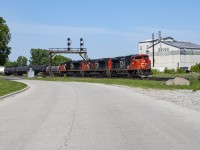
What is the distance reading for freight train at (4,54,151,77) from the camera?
51.0 m

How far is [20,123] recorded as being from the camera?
12180 mm

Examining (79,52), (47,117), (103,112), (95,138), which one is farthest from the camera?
(79,52)

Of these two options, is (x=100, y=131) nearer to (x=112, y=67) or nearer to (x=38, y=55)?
(x=112, y=67)

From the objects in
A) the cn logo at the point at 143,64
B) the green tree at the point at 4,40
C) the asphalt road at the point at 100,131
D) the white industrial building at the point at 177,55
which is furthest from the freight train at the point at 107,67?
the white industrial building at the point at 177,55

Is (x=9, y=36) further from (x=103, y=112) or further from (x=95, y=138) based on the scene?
(x=95, y=138)

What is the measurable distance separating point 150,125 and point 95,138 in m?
2.70

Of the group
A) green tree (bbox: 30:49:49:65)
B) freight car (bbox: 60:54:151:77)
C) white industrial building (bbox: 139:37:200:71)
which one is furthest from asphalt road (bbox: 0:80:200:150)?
green tree (bbox: 30:49:49:65)

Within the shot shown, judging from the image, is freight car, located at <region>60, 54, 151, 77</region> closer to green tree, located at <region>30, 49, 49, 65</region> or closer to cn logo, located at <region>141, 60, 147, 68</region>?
cn logo, located at <region>141, 60, 147, 68</region>

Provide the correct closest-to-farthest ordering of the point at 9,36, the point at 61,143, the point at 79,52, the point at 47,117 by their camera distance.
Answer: the point at 61,143
the point at 47,117
the point at 9,36
the point at 79,52

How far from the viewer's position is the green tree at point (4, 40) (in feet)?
202

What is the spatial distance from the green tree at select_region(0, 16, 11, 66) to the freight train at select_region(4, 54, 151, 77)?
14.4m

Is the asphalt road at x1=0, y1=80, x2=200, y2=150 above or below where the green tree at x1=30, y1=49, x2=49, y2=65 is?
below

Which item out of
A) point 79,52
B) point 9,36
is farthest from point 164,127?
point 79,52

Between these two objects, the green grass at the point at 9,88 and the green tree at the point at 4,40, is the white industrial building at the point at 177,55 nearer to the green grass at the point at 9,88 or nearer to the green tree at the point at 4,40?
the green tree at the point at 4,40
